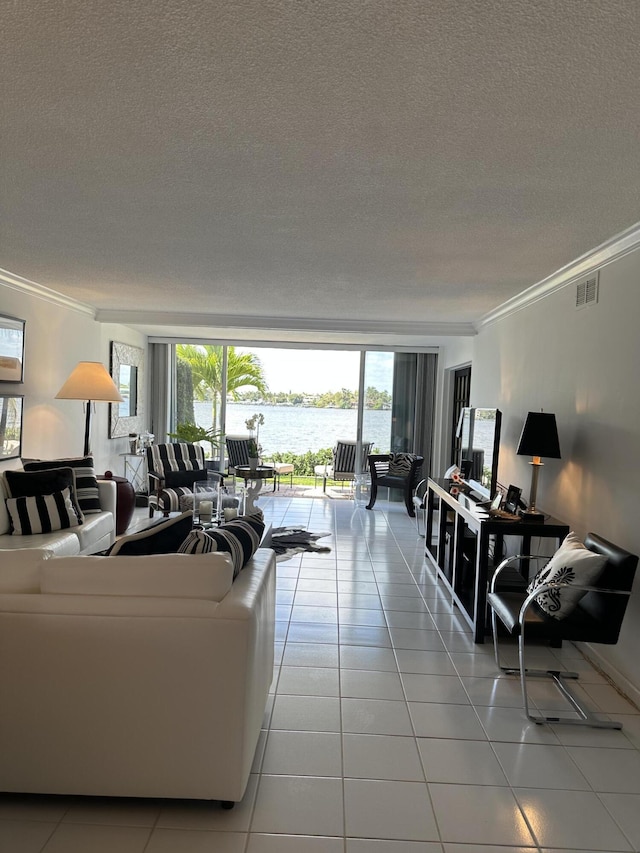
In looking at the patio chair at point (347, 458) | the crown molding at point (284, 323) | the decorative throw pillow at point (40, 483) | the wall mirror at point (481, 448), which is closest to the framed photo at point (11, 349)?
the decorative throw pillow at point (40, 483)

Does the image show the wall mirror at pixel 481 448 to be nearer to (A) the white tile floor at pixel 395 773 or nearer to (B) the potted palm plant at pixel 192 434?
(A) the white tile floor at pixel 395 773

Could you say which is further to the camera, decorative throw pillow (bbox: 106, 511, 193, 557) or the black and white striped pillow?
the black and white striped pillow

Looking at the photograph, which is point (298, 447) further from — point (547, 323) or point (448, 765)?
point (448, 765)

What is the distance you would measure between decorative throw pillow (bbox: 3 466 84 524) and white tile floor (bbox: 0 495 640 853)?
2.04 metres

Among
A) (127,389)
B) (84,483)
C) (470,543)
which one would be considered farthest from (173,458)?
(470,543)

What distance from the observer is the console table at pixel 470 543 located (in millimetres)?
3926

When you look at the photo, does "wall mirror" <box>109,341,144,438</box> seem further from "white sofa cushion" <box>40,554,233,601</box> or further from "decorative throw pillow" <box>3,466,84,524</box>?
"white sofa cushion" <box>40,554,233,601</box>

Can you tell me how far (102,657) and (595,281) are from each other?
11.3 ft

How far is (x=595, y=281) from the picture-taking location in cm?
393

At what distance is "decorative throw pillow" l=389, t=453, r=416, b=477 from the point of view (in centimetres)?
868

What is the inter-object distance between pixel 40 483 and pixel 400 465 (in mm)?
5097

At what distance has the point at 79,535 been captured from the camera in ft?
15.8

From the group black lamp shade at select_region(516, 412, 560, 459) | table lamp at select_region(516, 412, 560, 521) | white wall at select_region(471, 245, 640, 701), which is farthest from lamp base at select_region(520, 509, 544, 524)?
black lamp shade at select_region(516, 412, 560, 459)

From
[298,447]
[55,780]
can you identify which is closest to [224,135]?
[55,780]
